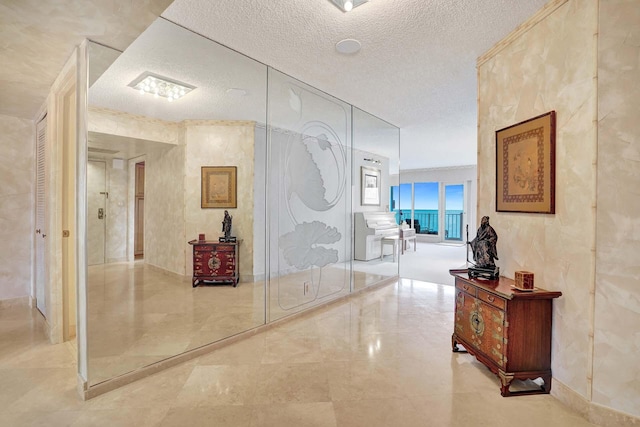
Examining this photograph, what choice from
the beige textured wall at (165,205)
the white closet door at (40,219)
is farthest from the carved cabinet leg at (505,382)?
the white closet door at (40,219)

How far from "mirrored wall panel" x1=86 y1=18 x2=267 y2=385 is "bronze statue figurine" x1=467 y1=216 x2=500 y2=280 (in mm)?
2132

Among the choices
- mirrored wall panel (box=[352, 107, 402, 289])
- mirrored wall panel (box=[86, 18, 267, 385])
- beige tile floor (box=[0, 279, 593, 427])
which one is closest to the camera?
beige tile floor (box=[0, 279, 593, 427])

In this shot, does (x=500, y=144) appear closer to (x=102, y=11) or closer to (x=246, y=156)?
(x=246, y=156)

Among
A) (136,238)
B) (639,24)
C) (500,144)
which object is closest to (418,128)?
(500,144)

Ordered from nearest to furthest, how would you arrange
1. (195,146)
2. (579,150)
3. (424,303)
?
(579,150) < (195,146) < (424,303)

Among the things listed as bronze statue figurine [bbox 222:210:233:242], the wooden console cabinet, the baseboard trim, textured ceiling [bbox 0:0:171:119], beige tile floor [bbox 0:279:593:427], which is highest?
textured ceiling [bbox 0:0:171:119]

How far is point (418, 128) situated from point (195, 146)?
3.77 metres

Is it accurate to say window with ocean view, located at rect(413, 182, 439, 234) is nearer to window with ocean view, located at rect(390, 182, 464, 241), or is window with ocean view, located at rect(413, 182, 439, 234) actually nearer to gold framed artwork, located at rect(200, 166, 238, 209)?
window with ocean view, located at rect(390, 182, 464, 241)

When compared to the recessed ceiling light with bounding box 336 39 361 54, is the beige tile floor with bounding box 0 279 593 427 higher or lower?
lower

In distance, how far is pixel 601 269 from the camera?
170cm

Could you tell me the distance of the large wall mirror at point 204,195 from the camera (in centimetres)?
288

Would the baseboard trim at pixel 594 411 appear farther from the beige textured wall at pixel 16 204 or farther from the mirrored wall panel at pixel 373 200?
the beige textured wall at pixel 16 204

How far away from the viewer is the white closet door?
3174mm

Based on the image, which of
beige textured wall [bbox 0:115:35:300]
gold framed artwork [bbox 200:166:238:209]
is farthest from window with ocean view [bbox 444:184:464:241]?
beige textured wall [bbox 0:115:35:300]
